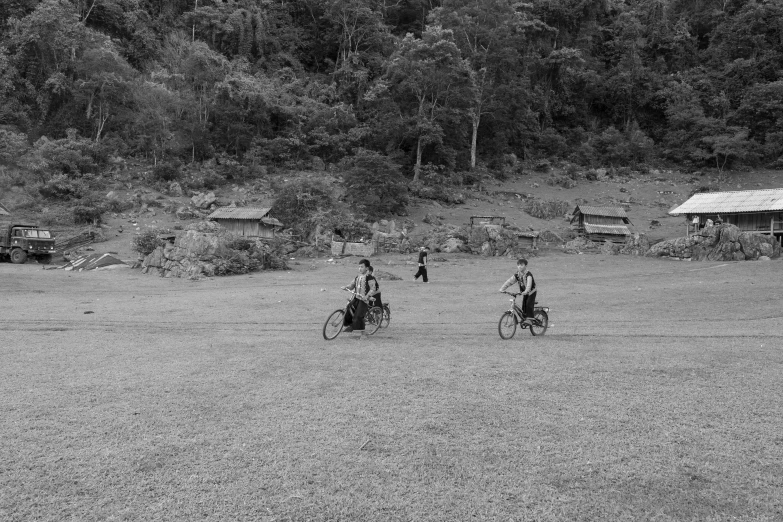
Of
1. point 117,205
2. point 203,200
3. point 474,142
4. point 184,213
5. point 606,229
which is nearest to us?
point 117,205

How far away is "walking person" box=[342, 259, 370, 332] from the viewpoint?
36.9ft

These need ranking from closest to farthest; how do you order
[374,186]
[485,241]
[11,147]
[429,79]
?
[485,241], [11,147], [374,186], [429,79]

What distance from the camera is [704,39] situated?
72.4m

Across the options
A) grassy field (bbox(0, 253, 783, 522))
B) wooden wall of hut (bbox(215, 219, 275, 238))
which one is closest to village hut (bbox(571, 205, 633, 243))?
wooden wall of hut (bbox(215, 219, 275, 238))

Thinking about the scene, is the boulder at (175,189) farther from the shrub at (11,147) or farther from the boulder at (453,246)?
the boulder at (453,246)

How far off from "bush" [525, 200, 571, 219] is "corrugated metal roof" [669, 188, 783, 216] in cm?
991

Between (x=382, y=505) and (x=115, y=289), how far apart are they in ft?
66.6

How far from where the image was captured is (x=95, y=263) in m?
28.0

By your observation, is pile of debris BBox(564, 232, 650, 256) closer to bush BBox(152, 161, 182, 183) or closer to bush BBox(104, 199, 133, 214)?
bush BBox(152, 161, 182, 183)

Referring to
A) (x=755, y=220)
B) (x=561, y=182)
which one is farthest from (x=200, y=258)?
(x=561, y=182)

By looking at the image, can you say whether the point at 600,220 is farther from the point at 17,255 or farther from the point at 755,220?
the point at 17,255

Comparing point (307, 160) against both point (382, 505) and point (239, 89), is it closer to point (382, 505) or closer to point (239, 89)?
point (239, 89)

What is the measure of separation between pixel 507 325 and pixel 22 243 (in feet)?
94.7

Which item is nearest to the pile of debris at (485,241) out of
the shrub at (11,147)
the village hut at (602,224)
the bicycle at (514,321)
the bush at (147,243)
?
the village hut at (602,224)
